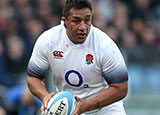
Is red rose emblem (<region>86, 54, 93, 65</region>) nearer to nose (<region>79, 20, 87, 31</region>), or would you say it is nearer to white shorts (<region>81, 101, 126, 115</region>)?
nose (<region>79, 20, 87, 31</region>)

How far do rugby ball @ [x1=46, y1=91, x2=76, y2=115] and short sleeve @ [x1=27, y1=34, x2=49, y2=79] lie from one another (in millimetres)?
689

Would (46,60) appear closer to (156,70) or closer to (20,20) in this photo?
(156,70)

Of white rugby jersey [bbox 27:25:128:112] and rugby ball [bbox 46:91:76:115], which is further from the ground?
white rugby jersey [bbox 27:25:128:112]

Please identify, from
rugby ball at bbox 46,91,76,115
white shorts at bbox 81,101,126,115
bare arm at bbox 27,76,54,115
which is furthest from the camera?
white shorts at bbox 81,101,126,115

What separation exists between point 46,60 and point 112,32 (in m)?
5.01

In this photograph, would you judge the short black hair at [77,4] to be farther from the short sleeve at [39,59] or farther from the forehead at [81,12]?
the short sleeve at [39,59]

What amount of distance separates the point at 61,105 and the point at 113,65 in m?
0.85

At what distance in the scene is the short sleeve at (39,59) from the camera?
600cm

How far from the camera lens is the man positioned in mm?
5676

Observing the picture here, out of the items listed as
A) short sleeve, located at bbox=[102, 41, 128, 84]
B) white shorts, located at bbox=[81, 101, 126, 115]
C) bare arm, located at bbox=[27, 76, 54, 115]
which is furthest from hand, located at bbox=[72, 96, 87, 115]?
white shorts, located at bbox=[81, 101, 126, 115]

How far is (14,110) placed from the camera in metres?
9.08

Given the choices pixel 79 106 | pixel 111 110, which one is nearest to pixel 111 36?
pixel 111 110

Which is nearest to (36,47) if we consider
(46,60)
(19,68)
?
(46,60)

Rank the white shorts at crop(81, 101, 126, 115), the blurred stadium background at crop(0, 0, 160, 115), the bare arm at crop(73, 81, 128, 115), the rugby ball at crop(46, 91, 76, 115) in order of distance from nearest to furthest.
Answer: the rugby ball at crop(46, 91, 76, 115) → the bare arm at crop(73, 81, 128, 115) → the white shorts at crop(81, 101, 126, 115) → the blurred stadium background at crop(0, 0, 160, 115)
